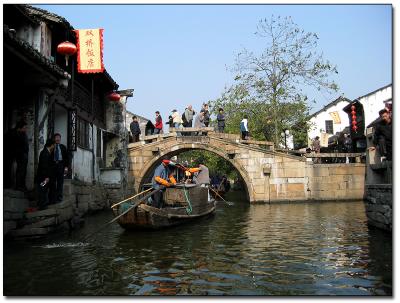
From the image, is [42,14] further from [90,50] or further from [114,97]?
[114,97]

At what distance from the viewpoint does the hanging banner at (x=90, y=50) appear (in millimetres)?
12961

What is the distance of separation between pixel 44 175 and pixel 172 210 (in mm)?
3340

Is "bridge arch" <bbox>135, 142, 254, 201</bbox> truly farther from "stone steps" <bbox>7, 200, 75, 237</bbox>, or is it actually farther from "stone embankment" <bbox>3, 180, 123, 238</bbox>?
"stone steps" <bbox>7, 200, 75, 237</bbox>

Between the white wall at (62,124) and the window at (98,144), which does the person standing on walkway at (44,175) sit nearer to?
the white wall at (62,124)

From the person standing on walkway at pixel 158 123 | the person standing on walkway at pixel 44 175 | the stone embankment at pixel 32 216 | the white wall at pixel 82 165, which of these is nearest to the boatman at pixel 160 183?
the stone embankment at pixel 32 216

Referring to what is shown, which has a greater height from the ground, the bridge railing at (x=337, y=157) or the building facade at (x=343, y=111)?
the building facade at (x=343, y=111)

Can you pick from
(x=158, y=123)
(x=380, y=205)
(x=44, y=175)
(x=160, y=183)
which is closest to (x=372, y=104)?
(x=158, y=123)

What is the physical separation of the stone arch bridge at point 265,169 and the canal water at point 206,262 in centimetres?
908

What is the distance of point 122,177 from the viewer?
17688 millimetres

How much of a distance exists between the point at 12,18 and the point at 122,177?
873cm

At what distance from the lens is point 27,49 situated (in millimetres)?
7328

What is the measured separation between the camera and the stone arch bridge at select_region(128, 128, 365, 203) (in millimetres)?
19516

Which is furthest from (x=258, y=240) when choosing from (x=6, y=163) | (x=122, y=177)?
(x=122, y=177)

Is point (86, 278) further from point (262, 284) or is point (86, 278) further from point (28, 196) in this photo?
point (28, 196)
